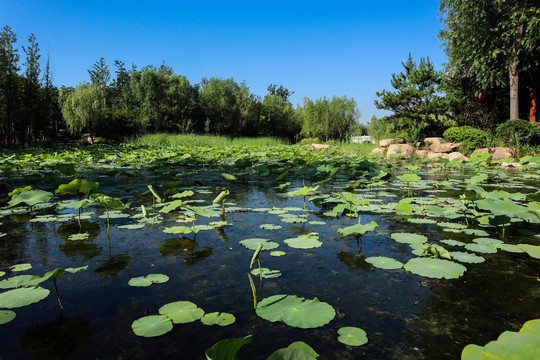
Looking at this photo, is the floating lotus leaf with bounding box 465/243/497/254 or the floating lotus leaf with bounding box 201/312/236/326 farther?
the floating lotus leaf with bounding box 465/243/497/254

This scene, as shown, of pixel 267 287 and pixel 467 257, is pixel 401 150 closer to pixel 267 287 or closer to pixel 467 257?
pixel 467 257

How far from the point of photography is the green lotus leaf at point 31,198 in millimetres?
2051

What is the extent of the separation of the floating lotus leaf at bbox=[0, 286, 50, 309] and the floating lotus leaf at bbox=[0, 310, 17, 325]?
0.03 meters

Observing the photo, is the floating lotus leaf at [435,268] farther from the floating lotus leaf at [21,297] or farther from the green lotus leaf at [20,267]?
the green lotus leaf at [20,267]

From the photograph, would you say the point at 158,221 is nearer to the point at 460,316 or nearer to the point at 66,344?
the point at 66,344

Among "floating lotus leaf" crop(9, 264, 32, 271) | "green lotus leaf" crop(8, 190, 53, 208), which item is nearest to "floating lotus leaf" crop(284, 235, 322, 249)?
"floating lotus leaf" crop(9, 264, 32, 271)

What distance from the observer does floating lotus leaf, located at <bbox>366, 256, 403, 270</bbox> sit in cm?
150

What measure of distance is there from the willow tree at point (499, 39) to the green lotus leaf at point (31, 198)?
12092mm

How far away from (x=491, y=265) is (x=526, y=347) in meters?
1.23

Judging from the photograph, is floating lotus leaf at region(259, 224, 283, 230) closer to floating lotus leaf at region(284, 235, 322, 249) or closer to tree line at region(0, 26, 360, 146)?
floating lotus leaf at region(284, 235, 322, 249)

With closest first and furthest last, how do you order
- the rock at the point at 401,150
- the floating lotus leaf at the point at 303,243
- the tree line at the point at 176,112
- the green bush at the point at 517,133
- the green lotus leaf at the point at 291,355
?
1. the green lotus leaf at the point at 291,355
2. the floating lotus leaf at the point at 303,243
3. the green bush at the point at 517,133
4. the rock at the point at 401,150
5. the tree line at the point at 176,112

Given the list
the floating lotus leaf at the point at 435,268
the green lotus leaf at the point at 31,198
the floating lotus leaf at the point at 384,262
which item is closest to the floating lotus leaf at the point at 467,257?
the floating lotus leaf at the point at 435,268

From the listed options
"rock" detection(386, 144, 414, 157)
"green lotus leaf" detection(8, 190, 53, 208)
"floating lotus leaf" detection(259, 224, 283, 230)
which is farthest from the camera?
"rock" detection(386, 144, 414, 157)

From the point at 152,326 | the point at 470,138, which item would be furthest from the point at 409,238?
the point at 470,138
